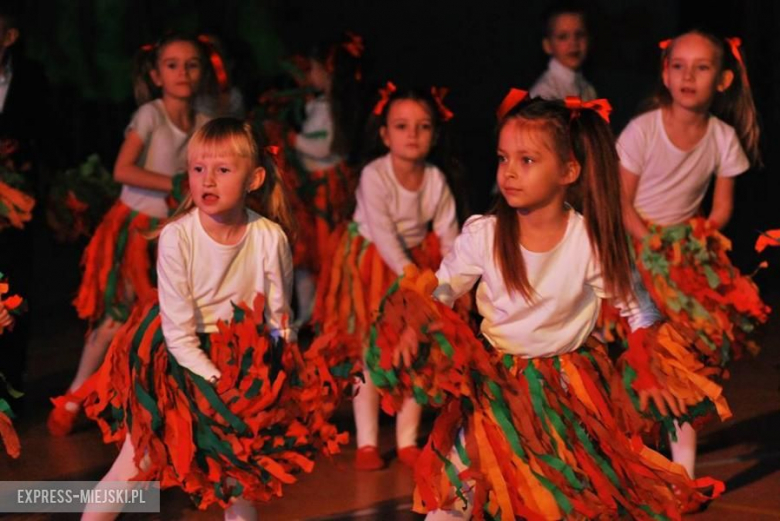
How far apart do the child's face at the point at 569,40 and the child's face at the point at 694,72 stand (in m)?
1.43

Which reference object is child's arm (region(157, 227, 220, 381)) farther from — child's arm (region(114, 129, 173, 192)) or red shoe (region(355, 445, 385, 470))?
child's arm (region(114, 129, 173, 192))

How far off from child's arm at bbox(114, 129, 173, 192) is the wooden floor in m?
0.84

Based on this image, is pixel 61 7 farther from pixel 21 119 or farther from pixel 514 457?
pixel 514 457

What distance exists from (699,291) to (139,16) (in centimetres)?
480

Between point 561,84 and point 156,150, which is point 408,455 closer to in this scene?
point 156,150

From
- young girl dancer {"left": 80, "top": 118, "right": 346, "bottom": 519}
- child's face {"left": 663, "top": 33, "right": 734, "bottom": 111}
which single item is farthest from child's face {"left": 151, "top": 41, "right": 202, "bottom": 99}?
child's face {"left": 663, "top": 33, "right": 734, "bottom": 111}

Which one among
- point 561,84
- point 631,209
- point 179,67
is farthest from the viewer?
point 561,84

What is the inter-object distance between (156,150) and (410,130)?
0.89 meters

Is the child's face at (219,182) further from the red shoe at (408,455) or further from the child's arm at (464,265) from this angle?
the red shoe at (408,455)

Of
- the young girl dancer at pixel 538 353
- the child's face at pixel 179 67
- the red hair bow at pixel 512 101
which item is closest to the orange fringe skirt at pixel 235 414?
the young girl dancer at pixel 538 353

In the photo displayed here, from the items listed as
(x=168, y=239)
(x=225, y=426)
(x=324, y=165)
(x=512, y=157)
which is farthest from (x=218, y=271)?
(x=324, y=165)

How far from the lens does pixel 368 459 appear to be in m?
4.88

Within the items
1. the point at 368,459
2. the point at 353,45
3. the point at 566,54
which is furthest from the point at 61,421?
the point at 566,54

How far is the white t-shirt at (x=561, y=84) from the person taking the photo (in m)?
6.15
